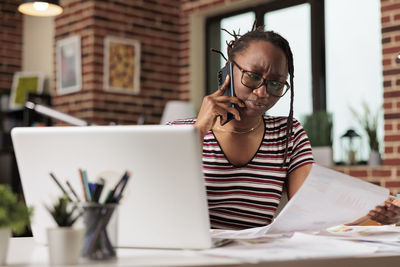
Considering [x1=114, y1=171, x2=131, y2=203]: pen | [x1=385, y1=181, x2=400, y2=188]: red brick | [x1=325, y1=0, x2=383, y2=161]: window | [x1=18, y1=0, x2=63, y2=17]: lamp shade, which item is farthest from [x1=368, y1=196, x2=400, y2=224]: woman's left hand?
Answer: [x1=325, y1=0, x2=383, y2=161]: window

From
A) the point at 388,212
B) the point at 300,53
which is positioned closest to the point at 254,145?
the point at 388,212

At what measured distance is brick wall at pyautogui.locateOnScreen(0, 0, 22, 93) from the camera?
5.94m

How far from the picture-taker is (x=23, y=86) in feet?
18.5

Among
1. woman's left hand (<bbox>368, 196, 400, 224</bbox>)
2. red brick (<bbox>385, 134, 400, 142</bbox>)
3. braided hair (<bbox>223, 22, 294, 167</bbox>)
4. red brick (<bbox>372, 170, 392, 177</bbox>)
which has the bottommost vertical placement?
red brick (<bbox>372, 170, 392, 177</bbox>)

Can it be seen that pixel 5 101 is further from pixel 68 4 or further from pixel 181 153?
pixel 181 153

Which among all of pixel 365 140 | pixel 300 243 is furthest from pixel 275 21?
pixel 300 243

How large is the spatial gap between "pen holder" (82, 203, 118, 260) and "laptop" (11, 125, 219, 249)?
83 millimetres

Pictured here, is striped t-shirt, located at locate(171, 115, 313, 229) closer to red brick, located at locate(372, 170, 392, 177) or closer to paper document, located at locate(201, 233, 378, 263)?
paper document, located at locate(201, 233, 378, 263)

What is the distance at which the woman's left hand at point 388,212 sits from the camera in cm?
127

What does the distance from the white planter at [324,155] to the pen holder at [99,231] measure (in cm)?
330

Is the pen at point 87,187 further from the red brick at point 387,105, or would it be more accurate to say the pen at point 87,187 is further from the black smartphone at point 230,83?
the red brick at point 387,105

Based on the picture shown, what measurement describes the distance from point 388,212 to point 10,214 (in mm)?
837

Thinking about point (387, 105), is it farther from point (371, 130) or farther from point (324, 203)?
point (324, 203)

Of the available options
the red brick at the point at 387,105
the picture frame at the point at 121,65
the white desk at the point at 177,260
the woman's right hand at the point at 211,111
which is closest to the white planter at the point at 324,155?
the red brick at the point at 387,105
